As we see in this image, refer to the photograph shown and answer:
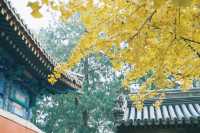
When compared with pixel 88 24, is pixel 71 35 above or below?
above

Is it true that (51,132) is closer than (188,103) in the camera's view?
No

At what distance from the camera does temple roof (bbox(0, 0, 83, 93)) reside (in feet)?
20.2

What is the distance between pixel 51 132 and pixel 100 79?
6.09 metres

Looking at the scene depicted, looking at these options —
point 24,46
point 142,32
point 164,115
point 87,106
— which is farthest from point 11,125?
point 87,106

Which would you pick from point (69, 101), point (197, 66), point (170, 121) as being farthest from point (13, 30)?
point (69, 101)

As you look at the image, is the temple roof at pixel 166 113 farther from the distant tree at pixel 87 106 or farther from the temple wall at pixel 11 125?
the distant tree at pixel 87 106

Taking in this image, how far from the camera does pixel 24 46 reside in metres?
7.46

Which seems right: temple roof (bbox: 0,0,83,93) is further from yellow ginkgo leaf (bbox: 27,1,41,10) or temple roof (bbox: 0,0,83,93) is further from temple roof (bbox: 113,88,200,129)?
yellow ginkgo leaf (bbox: 27,1,41,10)

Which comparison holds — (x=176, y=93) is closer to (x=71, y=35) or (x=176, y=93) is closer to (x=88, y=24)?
(x=88, y=24)

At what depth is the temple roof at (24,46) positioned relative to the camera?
20.2 ft

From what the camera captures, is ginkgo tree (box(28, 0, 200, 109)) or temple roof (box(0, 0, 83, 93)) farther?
temple roof (box(0, 0, 83, 93))

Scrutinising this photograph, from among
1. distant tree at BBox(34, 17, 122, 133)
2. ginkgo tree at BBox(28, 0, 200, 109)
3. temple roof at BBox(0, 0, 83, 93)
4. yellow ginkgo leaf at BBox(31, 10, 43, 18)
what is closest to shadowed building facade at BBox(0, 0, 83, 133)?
temple roof at BBox(0, 0, 83, 93)

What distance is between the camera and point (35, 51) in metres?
7.81

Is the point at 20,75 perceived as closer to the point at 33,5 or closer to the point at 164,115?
the point at 164,115
